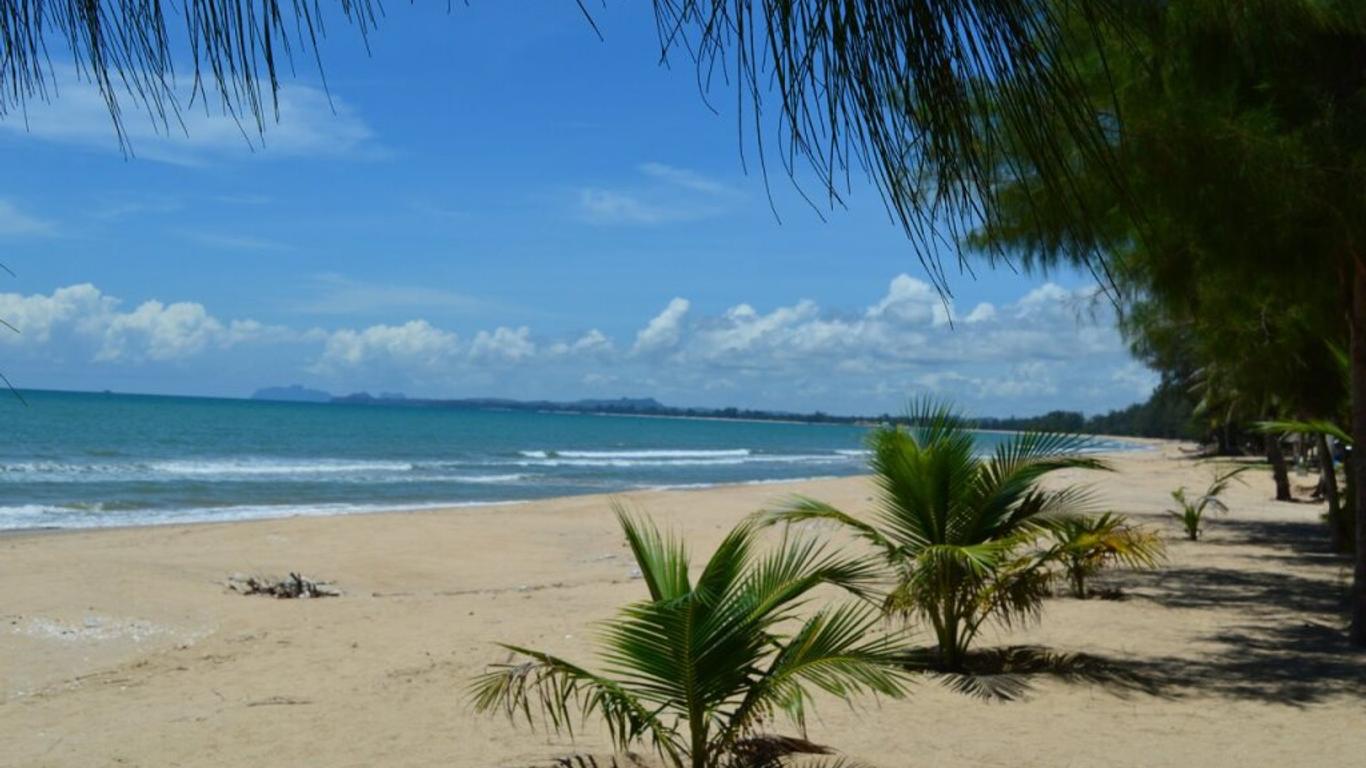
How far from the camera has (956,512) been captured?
314 inches

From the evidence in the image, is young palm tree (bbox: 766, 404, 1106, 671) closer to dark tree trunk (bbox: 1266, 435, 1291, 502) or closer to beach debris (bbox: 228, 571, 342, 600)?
beach debris (bbox: 228, 571, 342, 600)

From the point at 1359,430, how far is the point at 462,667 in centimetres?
648

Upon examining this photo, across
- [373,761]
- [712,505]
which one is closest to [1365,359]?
[373,761]

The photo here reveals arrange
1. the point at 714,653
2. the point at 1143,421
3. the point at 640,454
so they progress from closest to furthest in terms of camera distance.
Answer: the point at 714,653 → the point at 640,454 → the point at 1143,421

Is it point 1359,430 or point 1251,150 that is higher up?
point 1251,150

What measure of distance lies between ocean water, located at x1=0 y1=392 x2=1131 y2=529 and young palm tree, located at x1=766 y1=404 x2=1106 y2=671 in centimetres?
56

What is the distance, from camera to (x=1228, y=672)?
809cm

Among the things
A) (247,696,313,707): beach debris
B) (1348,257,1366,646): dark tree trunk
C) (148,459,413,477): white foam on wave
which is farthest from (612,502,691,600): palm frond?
(148,459,413,477): white foam on wave

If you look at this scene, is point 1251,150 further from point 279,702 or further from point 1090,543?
point 279,702

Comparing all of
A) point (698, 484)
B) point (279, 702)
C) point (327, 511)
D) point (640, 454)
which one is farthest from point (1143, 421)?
point (279, 702)

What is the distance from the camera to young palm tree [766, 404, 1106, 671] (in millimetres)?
7730

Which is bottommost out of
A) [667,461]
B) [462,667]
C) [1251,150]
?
[462,667]

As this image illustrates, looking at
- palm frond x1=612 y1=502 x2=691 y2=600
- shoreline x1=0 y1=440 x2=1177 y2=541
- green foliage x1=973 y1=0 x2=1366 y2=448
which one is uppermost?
green foliage x1=973 y1=0 x2=1366 y2=448

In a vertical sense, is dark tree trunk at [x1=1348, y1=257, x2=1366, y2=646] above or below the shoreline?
above
